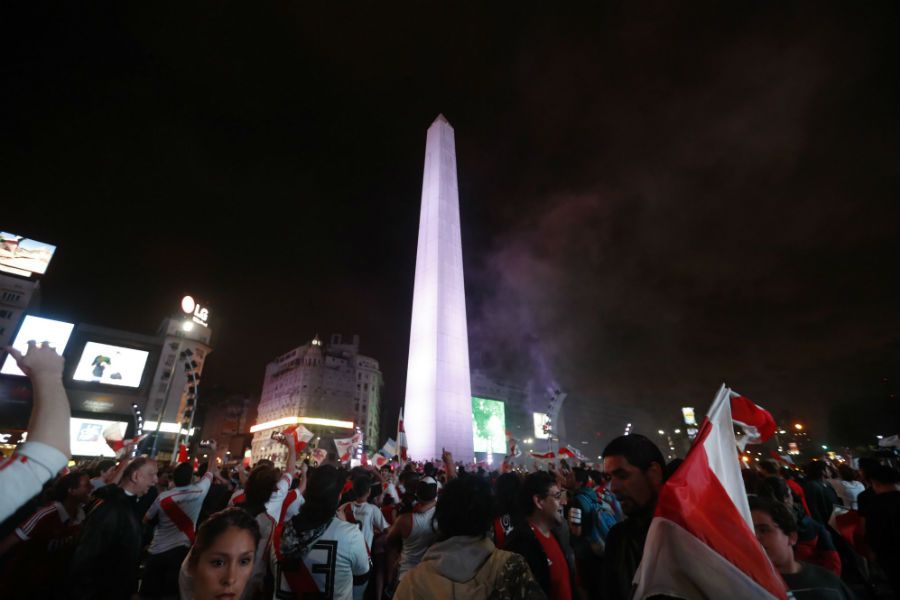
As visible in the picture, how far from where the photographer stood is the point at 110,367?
40.6 m

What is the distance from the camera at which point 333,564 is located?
10.2 ft

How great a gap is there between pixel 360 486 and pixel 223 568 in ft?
9.80

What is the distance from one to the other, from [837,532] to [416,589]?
18.8ft

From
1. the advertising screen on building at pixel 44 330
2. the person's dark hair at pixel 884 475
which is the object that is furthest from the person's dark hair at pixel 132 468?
the advertising screen on building at pixel 44 330

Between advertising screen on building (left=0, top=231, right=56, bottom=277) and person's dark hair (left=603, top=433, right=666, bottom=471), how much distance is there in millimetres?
53370

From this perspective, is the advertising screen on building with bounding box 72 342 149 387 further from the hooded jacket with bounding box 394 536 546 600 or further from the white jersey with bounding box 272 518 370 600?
the hooded jacket with bounding box 394 536 546 600

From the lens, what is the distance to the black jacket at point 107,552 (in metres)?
3.68

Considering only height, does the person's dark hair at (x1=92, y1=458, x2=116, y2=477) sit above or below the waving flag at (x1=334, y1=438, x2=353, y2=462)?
below

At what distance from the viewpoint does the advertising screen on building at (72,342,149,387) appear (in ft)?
127

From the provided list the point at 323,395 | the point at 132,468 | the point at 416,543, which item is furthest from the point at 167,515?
the point at 323,395

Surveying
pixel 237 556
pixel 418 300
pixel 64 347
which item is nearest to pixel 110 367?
pixel 64 347

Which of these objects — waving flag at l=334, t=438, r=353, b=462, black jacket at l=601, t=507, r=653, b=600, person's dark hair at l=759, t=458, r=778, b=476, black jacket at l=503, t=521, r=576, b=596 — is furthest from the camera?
waving flag at l=334, t=438, r=353, b=462

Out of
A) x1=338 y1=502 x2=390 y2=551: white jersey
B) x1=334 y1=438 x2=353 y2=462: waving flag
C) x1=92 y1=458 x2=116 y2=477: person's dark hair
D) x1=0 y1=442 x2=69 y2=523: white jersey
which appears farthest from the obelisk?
x1=0 y1=442 x2=69 y2=523: white jersey

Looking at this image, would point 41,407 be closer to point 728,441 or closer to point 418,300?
point 728,441
